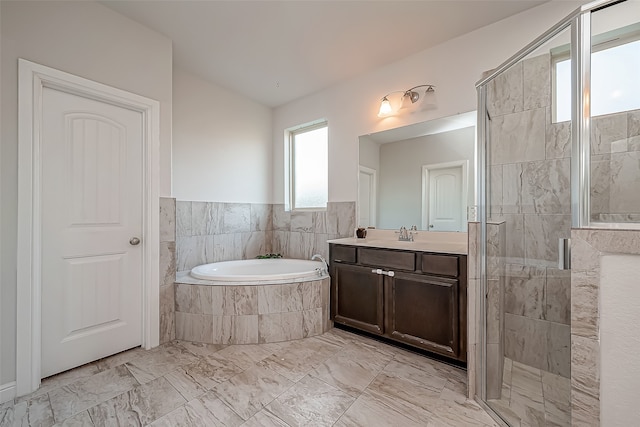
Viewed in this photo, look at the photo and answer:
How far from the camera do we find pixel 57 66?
5.71 ft

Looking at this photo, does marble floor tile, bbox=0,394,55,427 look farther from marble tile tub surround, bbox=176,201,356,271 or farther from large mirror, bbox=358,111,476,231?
large mirror, bbox=358,111,476,231

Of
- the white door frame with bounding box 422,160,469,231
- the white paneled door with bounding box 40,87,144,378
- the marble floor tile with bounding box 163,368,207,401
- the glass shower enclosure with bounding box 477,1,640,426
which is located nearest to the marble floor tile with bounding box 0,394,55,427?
the white paneled door with bounding box 40,87,144,378

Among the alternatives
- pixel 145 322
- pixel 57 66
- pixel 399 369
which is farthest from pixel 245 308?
pixel 57 66

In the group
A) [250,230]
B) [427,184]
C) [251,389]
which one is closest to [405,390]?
[251,389]

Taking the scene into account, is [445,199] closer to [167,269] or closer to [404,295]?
[404,295]

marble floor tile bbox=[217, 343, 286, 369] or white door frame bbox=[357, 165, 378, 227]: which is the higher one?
white door frame bbox=[357, 165, 378, 227]

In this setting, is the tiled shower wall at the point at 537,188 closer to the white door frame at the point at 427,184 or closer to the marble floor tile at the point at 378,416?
the white door frame at the point at 427,184

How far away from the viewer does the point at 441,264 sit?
1.94 meters

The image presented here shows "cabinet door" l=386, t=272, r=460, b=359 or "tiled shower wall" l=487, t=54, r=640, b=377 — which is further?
"cabinet door" l=386, t=272, r=460, b=359

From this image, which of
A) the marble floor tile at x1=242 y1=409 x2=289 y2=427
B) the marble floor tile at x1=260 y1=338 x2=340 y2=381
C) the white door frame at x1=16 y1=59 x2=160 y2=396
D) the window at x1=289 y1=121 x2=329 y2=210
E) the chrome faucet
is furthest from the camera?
the window at x1=289 y1=121 x2=329 y2=210

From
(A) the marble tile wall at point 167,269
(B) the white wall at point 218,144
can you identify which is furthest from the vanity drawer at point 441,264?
(B) the white wall at point 218,144

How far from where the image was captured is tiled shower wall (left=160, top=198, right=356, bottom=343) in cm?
229

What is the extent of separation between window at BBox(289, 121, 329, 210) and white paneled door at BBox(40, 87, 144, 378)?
1902mm

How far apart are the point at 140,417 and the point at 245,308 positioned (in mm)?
949
